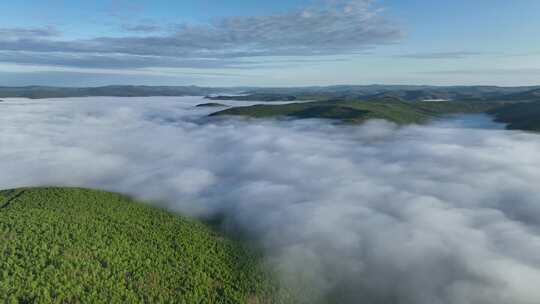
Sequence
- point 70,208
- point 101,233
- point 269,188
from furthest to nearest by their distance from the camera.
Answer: point 269,188 < point 70,208 < point 101,233

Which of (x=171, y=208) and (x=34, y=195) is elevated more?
(x=34, y=195)

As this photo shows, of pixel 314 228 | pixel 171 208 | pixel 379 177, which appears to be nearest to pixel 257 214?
pixel 314 228

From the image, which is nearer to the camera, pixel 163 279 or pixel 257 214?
pixel 163 279

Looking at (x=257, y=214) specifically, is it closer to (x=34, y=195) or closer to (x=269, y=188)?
(x=269, y=188)

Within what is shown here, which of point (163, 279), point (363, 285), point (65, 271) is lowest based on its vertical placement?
point (363, 285)

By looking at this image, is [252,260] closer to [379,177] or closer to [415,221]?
[415,221]

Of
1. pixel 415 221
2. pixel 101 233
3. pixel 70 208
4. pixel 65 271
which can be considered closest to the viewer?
pixel 65 271
